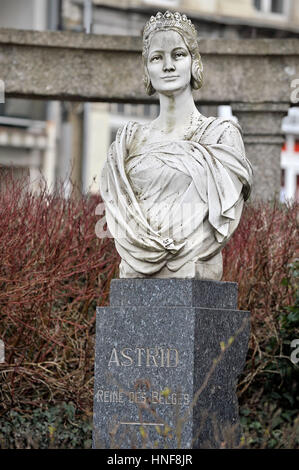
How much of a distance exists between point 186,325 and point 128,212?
910 millimetres

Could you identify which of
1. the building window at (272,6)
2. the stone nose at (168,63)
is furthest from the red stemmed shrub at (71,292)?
the building window at (272,6)

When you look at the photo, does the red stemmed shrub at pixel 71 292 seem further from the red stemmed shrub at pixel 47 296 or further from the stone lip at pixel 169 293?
the stone lip at pixel 169 293

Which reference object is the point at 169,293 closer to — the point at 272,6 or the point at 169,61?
the point at 169,61

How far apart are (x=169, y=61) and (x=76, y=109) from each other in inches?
700

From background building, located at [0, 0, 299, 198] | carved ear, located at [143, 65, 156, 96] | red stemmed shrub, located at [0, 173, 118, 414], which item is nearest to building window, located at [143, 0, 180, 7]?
background building, located at [0, 0, 299, 198]

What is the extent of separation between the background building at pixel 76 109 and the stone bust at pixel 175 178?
1683 cm

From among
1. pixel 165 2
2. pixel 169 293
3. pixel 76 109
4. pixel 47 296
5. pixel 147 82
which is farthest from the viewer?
pixel 165 2

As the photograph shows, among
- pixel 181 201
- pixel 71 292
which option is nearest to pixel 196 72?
pixel 181 201

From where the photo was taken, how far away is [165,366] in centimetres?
786

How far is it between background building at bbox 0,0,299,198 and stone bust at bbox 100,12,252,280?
16829 mm

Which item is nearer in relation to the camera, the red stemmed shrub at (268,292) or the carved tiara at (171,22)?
the carved tiara at (171,22)

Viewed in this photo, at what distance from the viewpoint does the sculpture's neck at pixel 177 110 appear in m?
8.45
